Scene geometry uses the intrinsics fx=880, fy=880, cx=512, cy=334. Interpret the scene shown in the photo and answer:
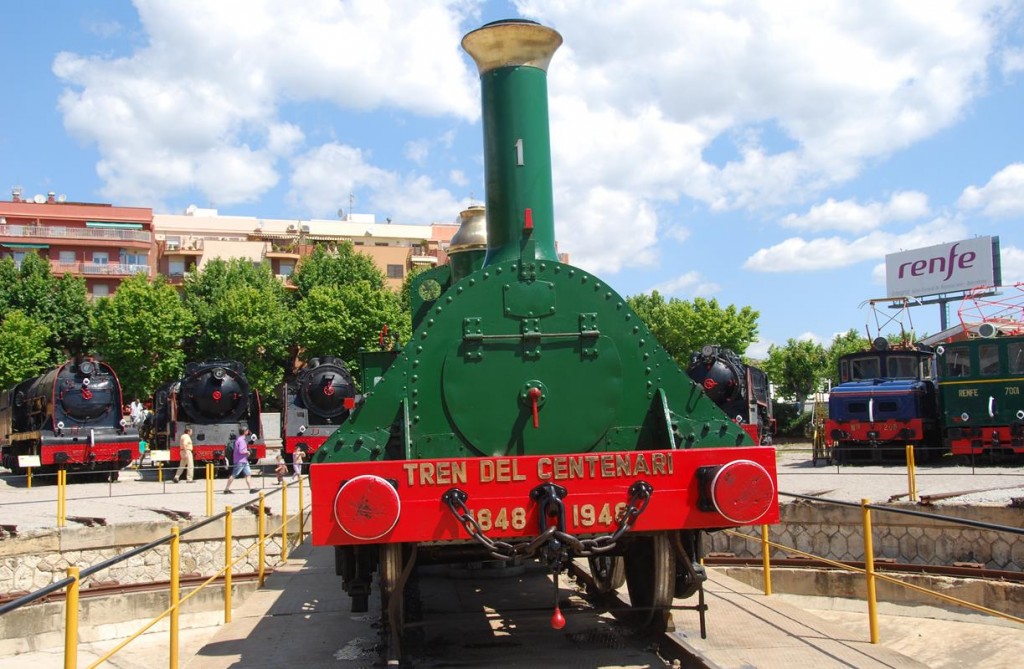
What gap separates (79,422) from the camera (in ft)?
66.3

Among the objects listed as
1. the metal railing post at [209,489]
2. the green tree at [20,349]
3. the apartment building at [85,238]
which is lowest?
the metal railing post at [209,489]

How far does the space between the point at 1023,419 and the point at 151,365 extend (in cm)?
3173

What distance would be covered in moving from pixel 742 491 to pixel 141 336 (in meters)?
35.2

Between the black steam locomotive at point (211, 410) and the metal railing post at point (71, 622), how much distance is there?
1783 centimetres

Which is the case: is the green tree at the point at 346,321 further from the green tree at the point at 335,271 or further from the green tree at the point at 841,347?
the green tree at the point at 841,347

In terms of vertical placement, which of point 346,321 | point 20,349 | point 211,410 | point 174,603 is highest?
point 346,321

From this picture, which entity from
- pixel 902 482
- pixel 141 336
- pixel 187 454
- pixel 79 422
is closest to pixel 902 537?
pixel 902 482

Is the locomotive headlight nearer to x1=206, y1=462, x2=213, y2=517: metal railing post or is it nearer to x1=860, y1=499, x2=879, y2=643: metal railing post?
x1=860, y1=499, x2=879, y2=643: metal railing post

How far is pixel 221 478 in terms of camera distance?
21.3 metres

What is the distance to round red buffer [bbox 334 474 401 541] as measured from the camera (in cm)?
470

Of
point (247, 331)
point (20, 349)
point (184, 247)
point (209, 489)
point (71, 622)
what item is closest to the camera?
point (71, 622)

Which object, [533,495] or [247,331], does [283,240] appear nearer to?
[247,331]

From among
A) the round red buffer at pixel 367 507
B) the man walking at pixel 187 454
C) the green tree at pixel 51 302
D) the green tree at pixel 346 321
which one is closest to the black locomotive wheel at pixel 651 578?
the round red buffer at pixel 367 507

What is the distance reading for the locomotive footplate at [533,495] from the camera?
4719 millimetres
